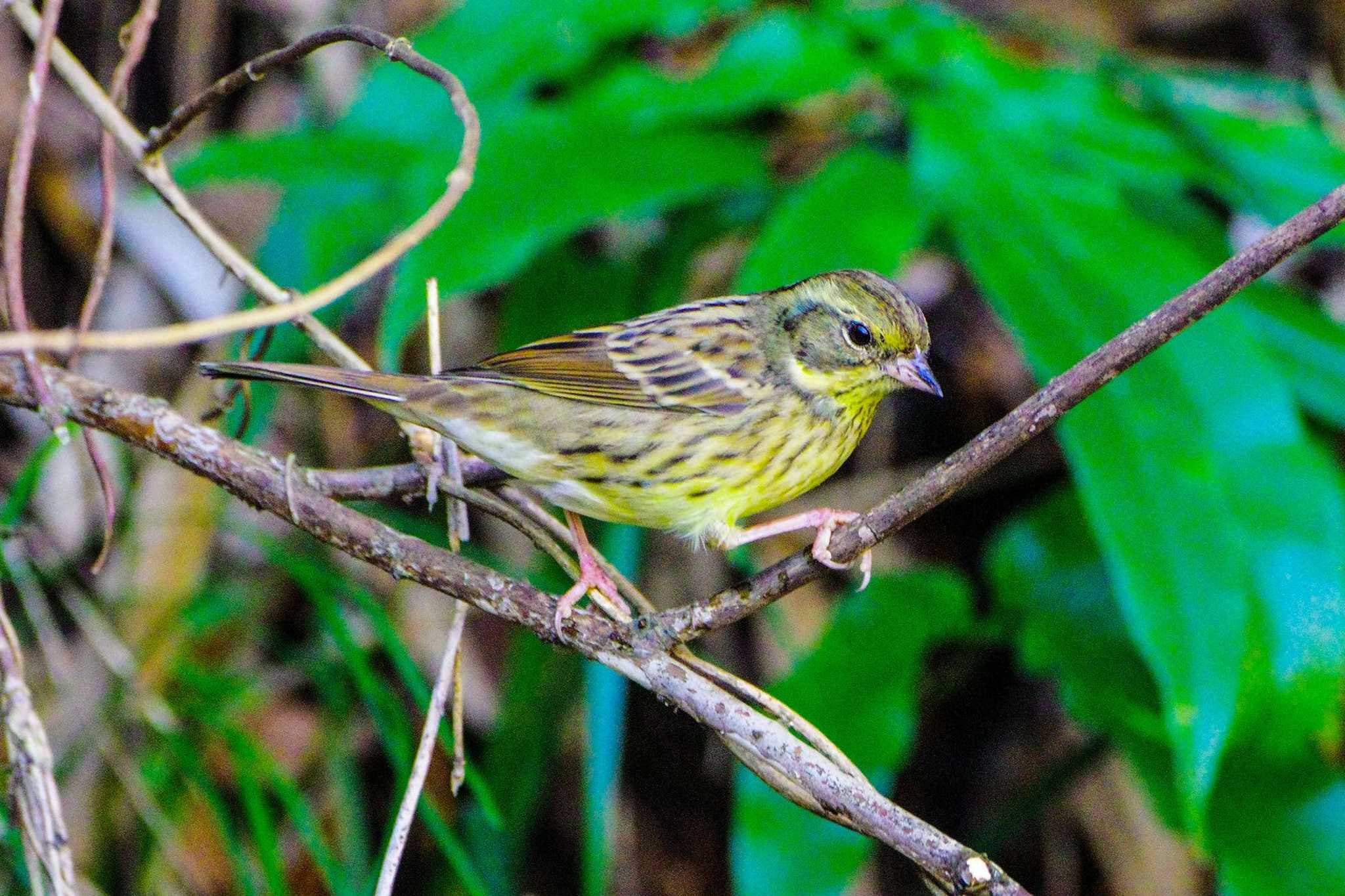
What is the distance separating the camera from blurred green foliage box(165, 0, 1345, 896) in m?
2.96

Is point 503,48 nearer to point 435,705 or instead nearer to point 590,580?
point 590,580

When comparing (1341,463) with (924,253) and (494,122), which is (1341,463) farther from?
(494,122)

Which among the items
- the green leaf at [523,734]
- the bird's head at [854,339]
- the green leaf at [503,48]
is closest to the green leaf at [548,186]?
the green leaf at [503,48]

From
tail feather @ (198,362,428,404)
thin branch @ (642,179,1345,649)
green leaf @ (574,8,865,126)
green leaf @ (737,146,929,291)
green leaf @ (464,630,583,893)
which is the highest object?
green leaf @ (574,8,865,126)

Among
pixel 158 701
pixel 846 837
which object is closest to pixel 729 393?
pixel 846 837

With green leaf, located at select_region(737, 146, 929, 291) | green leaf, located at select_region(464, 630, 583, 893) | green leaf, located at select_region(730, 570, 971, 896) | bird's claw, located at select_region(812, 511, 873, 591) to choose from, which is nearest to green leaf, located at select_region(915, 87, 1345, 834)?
green leaf, located at select_region(737, 146, 929, 291)

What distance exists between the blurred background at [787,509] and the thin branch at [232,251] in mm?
243

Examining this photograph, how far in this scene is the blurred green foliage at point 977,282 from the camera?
9.71ft

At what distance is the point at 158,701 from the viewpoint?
3748 millimetres

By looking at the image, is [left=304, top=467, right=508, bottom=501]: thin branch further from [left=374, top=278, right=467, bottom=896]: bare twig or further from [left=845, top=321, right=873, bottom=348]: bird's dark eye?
[left=845, top=321, right=873, bottom=348]: bird's dark eye

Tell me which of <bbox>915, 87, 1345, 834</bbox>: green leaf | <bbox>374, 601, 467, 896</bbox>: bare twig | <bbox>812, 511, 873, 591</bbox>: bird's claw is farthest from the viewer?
<bbox>915, 87, 1345, 834</bbox>: green leaf

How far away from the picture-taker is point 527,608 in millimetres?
2053

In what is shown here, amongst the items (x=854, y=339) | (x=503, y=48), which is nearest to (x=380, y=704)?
(x=854, y=339)

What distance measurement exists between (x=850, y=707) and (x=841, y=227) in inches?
48.3
